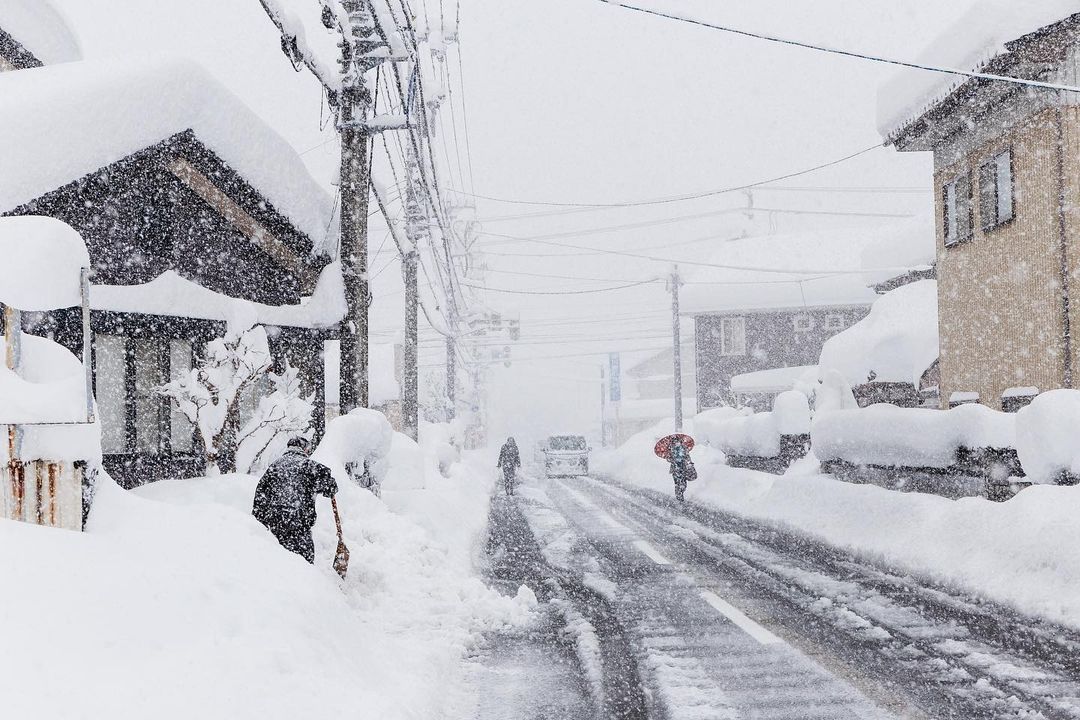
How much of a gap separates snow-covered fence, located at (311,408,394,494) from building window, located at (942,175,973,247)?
11.5m

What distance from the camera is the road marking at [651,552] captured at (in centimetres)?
1222

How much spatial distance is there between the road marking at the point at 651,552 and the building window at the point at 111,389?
23.4 ft

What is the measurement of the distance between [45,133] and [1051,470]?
11.1 metres

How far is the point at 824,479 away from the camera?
54.5 feet

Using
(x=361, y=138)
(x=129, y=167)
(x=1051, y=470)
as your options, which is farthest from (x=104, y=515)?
(x=1051, y=470)

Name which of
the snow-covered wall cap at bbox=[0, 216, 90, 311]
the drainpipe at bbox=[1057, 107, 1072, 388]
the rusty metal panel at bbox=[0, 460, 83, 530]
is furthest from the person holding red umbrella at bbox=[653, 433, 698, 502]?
the snow-covered wall cap at bbox=[0, 216, 90, 311]

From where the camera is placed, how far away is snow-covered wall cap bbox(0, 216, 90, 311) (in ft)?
16.5

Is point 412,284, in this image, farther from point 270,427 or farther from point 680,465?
point 270,427

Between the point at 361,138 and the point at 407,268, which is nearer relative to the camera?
the point at 361,138

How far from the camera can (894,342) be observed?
25359 millimetres

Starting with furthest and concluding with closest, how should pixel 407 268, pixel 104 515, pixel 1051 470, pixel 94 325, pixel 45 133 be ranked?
pixel 407 268 → pixel 94 325 → pixel 1051 470 → pixel 45 133 → pixel 104 515

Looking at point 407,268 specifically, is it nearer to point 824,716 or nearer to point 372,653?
point 372,653

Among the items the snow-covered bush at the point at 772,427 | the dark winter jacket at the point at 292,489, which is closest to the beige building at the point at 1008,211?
the snow-covered bush at the point at 772,427

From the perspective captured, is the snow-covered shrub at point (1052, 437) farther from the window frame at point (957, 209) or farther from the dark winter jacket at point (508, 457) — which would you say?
the dark winter jacket at point (508, 457)
